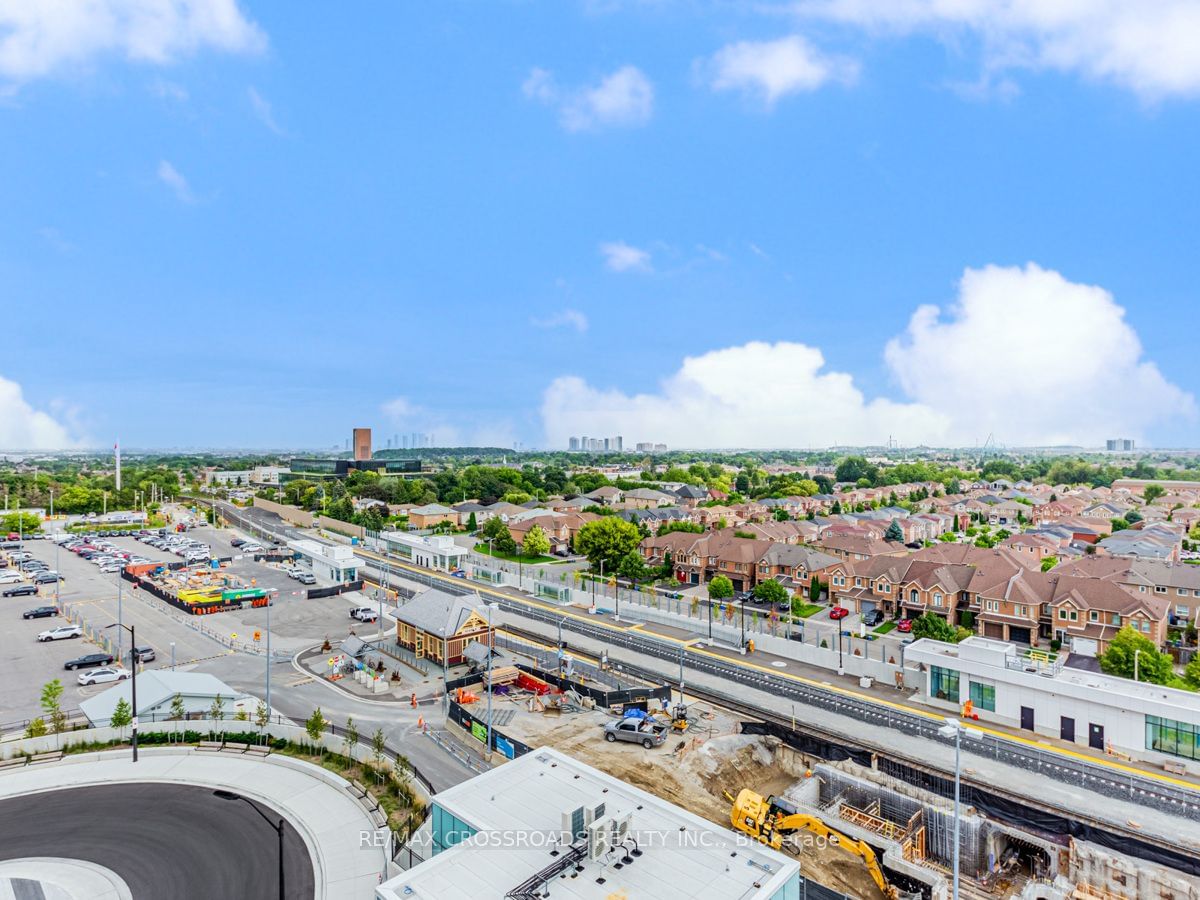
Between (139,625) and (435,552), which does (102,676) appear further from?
(435,552)

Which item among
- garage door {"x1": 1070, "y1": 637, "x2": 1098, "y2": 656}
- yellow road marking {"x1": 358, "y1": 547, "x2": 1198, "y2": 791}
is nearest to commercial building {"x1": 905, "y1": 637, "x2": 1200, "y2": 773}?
Answer: yellow road marking {"x1": 358, "y1": 547, "x2": 1198, "y2": 791}

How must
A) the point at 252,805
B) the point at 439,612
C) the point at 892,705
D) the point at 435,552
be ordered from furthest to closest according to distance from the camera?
the point at 435,552
the point at 439,612
the point at 892,705
the point at 252,805

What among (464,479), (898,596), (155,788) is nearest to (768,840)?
(155,788)

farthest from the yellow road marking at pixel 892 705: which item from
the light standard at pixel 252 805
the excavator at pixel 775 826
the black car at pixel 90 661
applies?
the black car at pixel 90 661

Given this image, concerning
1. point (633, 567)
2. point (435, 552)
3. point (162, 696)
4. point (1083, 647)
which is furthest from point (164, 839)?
point (1083, 647)

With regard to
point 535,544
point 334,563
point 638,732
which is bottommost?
point 638,732

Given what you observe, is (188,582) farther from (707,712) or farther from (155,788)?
(707,712)
